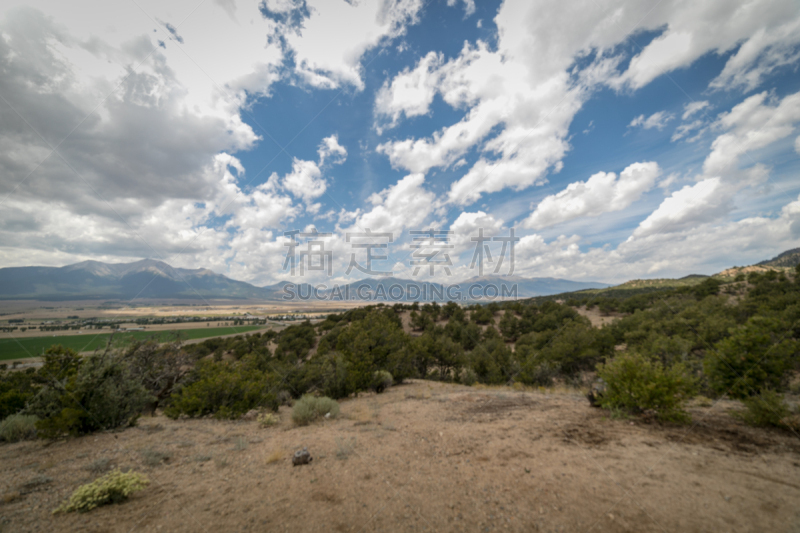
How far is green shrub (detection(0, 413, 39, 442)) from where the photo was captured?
6969 millimetres

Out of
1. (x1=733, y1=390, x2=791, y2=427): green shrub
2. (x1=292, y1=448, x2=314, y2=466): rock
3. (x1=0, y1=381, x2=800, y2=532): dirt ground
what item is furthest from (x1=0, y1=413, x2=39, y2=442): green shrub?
(x1=733, y1=390, x2=791, y2=427): green shrub

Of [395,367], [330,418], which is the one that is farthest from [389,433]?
[395,367]

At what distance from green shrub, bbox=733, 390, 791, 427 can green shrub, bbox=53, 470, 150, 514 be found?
38.1ft

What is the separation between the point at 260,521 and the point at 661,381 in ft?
27.7

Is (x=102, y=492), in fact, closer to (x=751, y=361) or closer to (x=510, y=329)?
(x=751, y=361)

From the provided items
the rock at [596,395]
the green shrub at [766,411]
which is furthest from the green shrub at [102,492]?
the green shrub at [766,411]

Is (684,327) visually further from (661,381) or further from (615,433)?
(615,433)

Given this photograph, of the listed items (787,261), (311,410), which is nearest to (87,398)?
(311,410)

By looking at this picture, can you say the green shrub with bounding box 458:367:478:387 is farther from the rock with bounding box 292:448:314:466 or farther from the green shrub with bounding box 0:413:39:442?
the green shrub with bounding box 0:413:39:442

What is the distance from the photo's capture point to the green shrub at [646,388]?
629 centimetres

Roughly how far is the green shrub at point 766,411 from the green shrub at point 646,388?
2.84 feet

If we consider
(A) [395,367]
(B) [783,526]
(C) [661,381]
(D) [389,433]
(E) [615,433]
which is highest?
(C) [661,381]

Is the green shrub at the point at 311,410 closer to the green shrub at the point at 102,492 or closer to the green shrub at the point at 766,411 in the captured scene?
the green shrub at the point at 102,492

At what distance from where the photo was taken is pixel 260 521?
12.3ft
